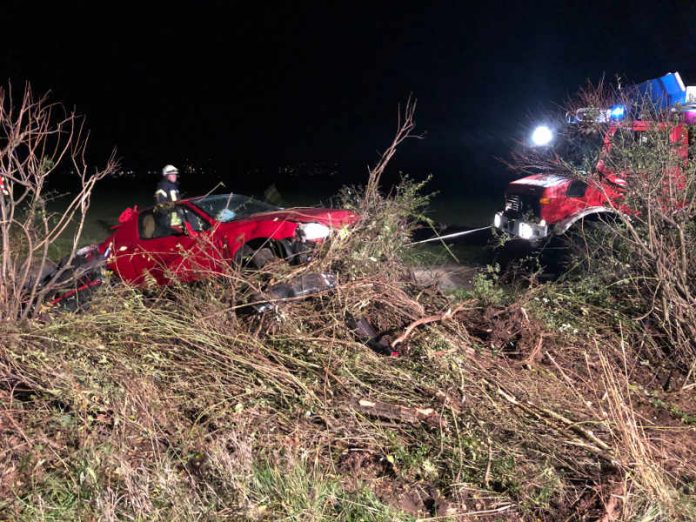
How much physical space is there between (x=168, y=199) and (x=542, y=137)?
5.47 m

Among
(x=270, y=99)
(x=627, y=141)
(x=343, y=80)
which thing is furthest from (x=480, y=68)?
(x=627, y=141)

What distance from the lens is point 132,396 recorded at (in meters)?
3.86

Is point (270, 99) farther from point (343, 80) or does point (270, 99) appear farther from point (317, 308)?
point (317, 308)

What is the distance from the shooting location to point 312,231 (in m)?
6.27

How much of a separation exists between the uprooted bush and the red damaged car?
0.49 metres

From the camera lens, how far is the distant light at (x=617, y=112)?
7.00 m

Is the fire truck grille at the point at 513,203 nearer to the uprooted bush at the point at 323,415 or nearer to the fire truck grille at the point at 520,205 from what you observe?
the fire truck grille at the point at 520,205

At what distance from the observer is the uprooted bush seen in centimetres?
328

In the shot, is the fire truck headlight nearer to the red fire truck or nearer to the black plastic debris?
the red fire truck

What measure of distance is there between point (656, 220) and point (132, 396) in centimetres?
418

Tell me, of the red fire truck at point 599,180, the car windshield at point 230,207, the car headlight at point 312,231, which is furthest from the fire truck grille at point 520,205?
the car headlight at point 312,231

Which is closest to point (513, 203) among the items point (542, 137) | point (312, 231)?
point (542, 137)

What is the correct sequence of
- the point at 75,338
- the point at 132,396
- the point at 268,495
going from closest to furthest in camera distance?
the point at 268,495, the point at 132,396, the point at 75,338

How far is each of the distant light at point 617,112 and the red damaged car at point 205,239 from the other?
3246mm
